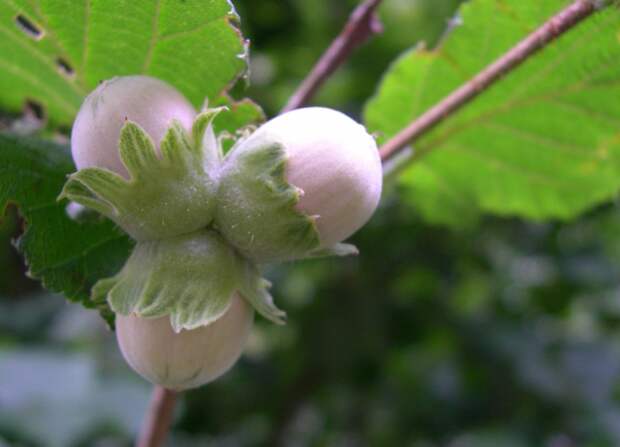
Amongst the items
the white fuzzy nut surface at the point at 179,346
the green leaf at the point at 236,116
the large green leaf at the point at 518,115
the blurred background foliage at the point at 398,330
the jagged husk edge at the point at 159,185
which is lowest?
the blurred background foliage at the point at 398,330

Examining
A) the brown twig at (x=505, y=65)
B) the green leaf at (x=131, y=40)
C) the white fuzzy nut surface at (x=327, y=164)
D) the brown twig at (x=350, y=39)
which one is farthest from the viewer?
the brown twig at (x=350, y=39)

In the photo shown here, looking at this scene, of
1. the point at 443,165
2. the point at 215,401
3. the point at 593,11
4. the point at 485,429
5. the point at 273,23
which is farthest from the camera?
the point at 273,23

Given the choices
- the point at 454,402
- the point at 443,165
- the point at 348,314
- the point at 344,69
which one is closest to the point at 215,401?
the point at 348,314

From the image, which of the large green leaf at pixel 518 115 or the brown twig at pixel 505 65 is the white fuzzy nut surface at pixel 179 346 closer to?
the brown twig at pixel 505 65

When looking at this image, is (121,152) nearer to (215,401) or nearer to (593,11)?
(593,11)

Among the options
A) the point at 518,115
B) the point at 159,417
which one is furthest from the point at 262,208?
the point at 518,115

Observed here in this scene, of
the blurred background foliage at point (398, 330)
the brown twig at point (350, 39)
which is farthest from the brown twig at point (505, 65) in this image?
the blurred background foliage at point (398, 330)

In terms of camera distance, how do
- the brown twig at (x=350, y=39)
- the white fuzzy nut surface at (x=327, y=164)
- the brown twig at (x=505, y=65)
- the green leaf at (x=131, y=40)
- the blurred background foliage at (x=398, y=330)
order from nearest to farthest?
the white fuzzy nut surface at (x=327, y=164) < the green leaf at (x=131, y=40) < the brown twig at (x=505, y=65) < the brown twig at (x=350, y=39) < the blurred background foliage at (x=398, y=330)

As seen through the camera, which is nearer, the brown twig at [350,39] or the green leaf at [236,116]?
the green leaf at [236,116]
